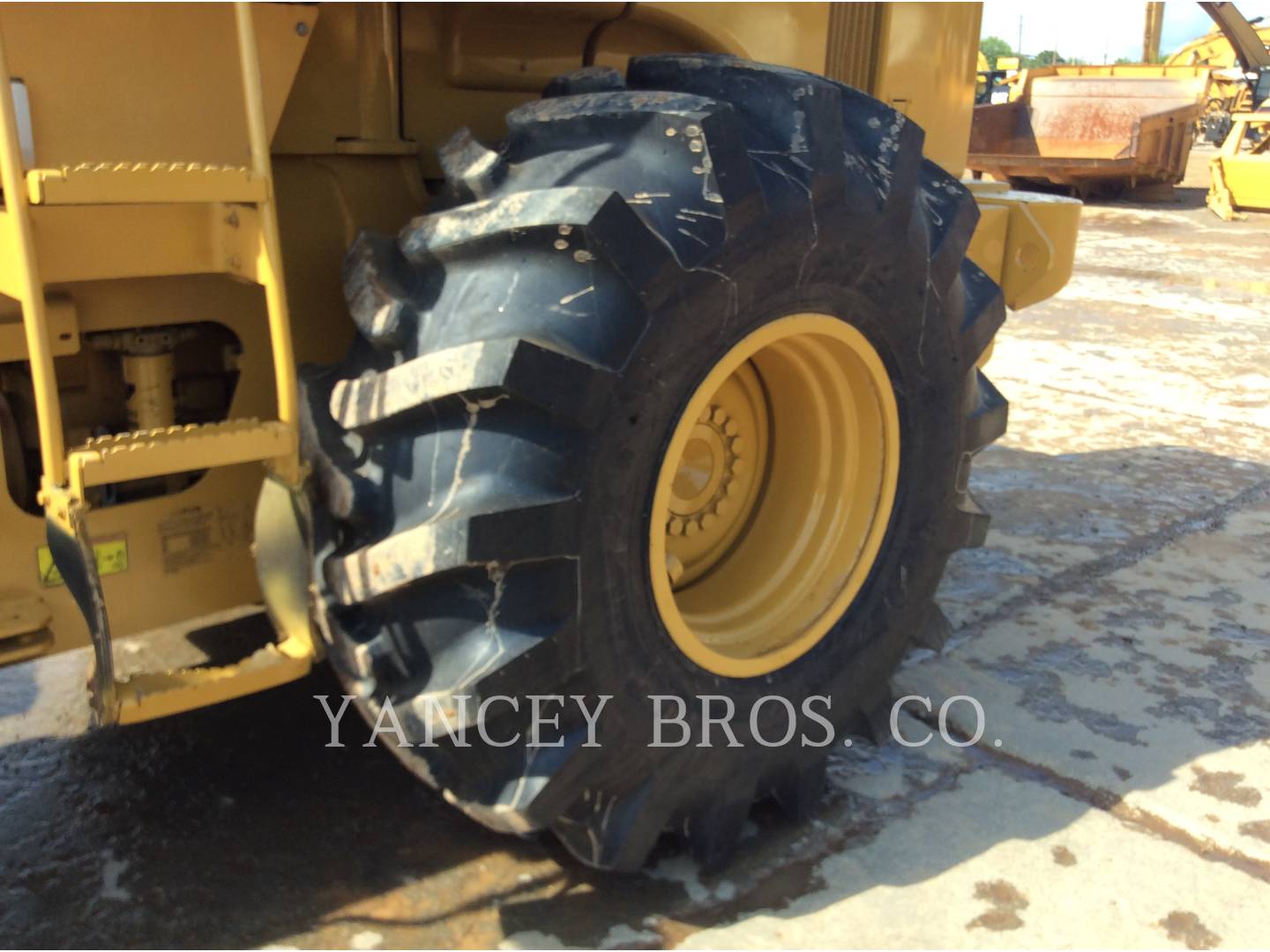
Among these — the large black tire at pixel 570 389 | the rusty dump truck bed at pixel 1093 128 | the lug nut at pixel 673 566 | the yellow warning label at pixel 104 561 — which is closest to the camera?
the large black tire at pixel 570 389

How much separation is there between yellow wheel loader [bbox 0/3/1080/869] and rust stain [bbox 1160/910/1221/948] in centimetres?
65

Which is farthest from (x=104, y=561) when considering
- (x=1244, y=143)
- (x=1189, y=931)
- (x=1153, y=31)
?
(x=1153, y=31)

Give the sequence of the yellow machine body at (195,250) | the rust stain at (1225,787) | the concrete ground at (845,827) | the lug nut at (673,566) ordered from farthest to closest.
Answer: the rust stain at (1225,787) < the lug nut at (673,566) < the concrete ground at (845,827) < the yellow machine body at (195,250)

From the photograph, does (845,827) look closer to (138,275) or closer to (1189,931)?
(1189,931)

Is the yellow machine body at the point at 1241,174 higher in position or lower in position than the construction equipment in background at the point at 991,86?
lower

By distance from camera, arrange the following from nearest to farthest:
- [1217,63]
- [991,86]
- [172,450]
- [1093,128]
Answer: [172,450] → [1093,128] → [991,86] → [1217,63]

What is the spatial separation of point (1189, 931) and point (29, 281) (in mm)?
2093

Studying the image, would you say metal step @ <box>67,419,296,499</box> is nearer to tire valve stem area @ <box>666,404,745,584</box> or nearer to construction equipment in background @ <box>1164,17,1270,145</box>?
tire valve stem area @ <box>666,404,745,584</box>

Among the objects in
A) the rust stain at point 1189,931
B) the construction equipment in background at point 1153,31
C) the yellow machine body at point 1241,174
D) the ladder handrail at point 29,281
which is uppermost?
the construction equipment in background at point 1153,31

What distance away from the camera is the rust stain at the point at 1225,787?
8.14 feet

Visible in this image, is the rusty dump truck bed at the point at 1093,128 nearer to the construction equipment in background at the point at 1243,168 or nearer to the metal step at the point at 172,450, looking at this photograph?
the construction equipment in background at the point at 1243,168

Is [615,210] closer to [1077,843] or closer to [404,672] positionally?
[404,672]

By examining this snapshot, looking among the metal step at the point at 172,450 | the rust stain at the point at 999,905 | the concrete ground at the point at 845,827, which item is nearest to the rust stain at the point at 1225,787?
the concrete ground at the point at 845,827

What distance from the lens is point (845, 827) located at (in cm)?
234
